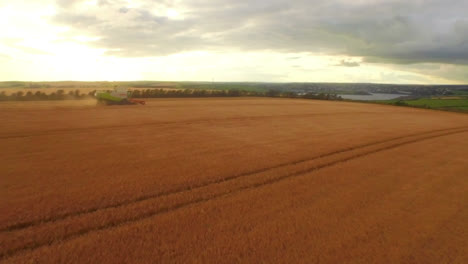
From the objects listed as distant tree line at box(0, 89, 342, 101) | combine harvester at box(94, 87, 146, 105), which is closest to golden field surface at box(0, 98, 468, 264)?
combine harvester at box(94, 87, 146, 105)

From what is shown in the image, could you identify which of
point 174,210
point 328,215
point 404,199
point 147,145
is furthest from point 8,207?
point 404,199

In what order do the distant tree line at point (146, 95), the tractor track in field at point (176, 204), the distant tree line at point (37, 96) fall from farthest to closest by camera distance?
the distant tree line at point (146, 95), the distant tree line at point (37, 96), the tractor track in field at point (176, 204)

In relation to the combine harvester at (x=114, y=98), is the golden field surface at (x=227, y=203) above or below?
below

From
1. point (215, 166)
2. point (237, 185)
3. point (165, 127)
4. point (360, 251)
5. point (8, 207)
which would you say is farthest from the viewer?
point (165, 127)

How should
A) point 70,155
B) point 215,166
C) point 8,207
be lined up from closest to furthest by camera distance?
1. point 8,207
2. point 215,166
3. point 70,155

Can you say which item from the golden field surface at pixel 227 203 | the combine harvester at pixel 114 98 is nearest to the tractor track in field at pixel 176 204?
the golden field surface at pixel 227 203

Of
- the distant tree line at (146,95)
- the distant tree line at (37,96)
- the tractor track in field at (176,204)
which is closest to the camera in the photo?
the tractor track in field at (176,204)

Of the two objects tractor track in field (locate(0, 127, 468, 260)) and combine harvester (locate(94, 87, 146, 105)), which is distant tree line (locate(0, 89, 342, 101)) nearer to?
combine harvester (locate(94, 87, 146, 105))

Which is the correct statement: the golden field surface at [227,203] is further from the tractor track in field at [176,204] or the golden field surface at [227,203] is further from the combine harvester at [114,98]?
the combine harvester at [114,98]

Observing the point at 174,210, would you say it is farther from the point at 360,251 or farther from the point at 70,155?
the point at 70,155
